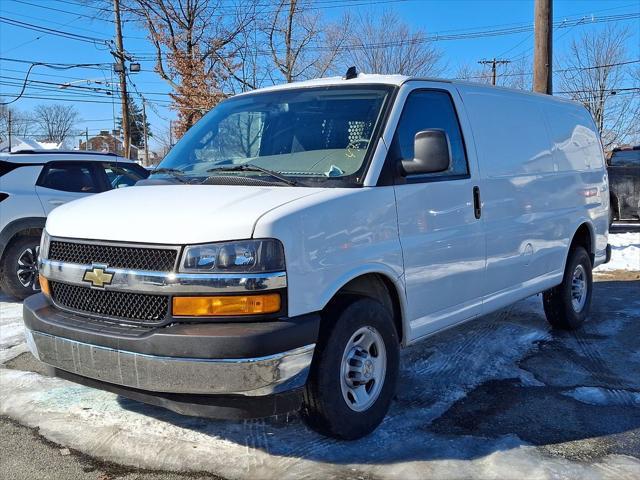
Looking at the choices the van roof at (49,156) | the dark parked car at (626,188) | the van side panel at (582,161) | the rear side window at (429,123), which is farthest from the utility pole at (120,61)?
the rear side window at (429,123)

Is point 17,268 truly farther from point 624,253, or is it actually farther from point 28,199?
point 624,253

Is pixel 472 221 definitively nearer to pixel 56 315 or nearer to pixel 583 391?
pixel 583 391

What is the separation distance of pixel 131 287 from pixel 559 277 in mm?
→ 4190

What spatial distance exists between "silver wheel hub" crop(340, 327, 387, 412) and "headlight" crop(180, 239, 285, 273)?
74 centimetres

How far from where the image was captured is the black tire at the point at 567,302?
6031 mm

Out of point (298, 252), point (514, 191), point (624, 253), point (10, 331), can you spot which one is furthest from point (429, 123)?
point (624, 253)

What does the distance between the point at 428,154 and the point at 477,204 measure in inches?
35.9

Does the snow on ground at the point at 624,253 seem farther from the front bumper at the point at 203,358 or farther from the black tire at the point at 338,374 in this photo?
the front bumper at the point at 203,358

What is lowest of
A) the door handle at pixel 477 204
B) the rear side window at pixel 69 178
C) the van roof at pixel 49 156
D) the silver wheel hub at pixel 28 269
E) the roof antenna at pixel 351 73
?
the silver wheel hub at pixel 28 269

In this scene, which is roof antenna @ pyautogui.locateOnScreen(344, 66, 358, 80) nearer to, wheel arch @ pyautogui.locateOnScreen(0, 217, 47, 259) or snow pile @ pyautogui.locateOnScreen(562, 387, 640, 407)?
snow pile @ pyautogui.locateOnScreen(562, 387, 640, 407)

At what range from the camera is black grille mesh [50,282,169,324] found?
3107 mm

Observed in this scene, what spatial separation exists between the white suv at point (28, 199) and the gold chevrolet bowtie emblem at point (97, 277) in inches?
181

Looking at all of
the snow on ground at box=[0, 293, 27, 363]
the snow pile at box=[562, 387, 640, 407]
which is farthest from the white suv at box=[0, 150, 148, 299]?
the snow pile at box=[562, 387, 640, 407]

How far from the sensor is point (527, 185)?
5.12m
